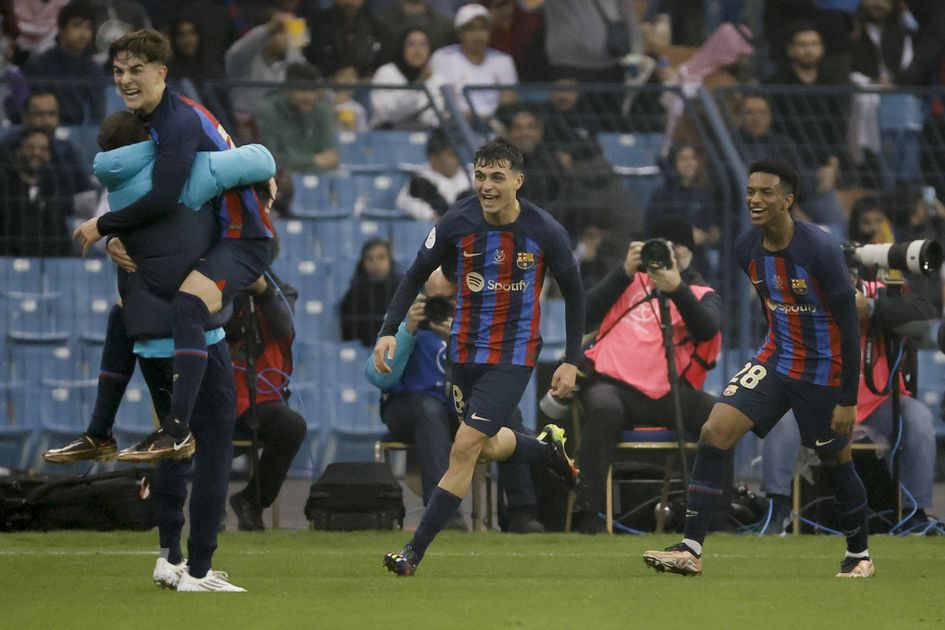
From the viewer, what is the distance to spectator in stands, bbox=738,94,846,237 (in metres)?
14.0

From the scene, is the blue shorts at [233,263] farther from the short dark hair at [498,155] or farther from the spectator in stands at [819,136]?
the spectator in stands at [819,136]

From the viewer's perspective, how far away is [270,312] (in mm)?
11242

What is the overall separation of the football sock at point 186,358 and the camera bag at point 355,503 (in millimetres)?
3770

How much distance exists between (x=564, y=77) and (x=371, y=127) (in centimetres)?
270

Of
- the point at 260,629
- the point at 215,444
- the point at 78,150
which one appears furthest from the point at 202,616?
the point at 78,150

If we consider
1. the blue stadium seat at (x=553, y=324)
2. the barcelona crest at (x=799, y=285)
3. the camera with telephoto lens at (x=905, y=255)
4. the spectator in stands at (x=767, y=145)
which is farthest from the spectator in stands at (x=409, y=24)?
the barcelona crest at (x=799, y=285)

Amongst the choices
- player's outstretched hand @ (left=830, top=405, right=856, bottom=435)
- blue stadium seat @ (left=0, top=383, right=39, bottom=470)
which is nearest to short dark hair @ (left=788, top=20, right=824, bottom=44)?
blue stadium seat @ (left=0, top=383, right=39, bottom=470)

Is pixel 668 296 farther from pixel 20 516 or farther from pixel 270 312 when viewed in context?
pixel 20 516

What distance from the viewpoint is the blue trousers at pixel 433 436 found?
10.9 metres

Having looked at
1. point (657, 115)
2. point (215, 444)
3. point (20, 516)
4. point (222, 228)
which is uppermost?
point (657, 115)

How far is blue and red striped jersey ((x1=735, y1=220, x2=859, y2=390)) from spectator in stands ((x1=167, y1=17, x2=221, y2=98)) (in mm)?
7915

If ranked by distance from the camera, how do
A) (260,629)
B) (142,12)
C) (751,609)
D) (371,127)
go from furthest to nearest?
(142,12) < (371,127) < (751,609) < (260,629)

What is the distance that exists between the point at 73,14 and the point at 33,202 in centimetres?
297

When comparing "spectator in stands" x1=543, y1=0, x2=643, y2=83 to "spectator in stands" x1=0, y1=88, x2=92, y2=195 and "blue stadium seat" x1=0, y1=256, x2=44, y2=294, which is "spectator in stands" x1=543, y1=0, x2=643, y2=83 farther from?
"blue stadium seat" x1=0, y1=256, x2=44, y2=294
